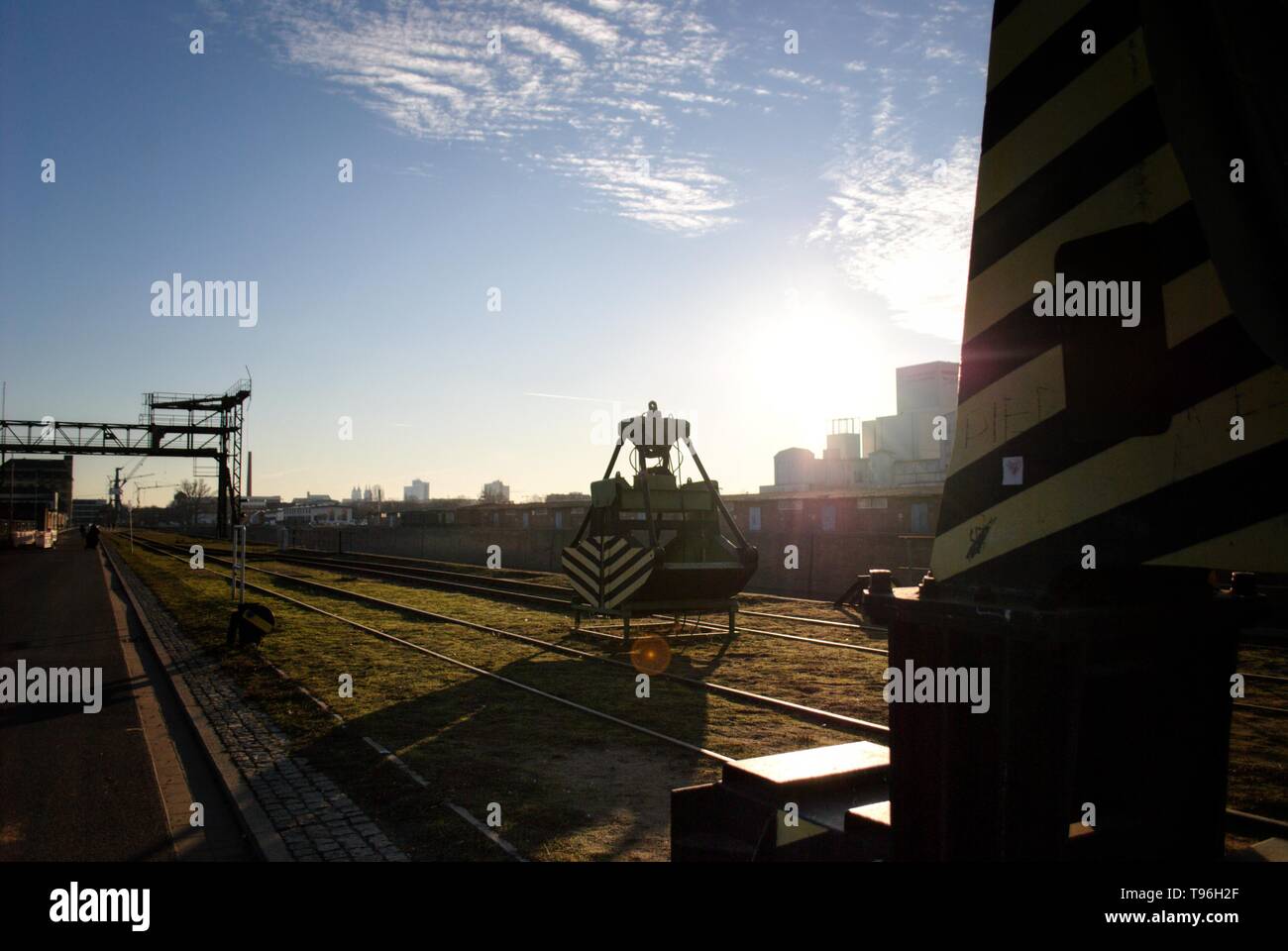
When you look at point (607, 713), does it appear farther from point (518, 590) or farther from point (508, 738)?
point (518, 590)

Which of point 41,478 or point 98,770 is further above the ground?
point 41,478

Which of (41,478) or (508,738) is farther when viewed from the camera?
(41,478)

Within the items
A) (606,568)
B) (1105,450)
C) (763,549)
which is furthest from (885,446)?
(1105,450)

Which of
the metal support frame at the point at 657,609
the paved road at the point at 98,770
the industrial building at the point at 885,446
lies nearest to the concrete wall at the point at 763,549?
the metal support frame at the point at 657,609

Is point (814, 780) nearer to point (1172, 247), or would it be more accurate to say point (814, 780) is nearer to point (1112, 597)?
point (1112, 597)

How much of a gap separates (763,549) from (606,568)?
13.7 meters

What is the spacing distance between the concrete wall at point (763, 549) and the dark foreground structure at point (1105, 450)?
16.9m

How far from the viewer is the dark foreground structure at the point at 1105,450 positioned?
2.22m

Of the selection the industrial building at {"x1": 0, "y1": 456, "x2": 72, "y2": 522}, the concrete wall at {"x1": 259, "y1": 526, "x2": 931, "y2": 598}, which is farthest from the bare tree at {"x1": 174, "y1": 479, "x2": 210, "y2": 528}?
the concrete wall at {"x1": 259, "y1": 526, "x2": 931, "y2": 598}

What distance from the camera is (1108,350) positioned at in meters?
2.35

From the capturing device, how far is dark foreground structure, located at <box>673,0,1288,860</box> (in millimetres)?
2225

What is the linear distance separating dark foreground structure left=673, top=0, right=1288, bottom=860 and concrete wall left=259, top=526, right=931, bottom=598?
16.9 m
